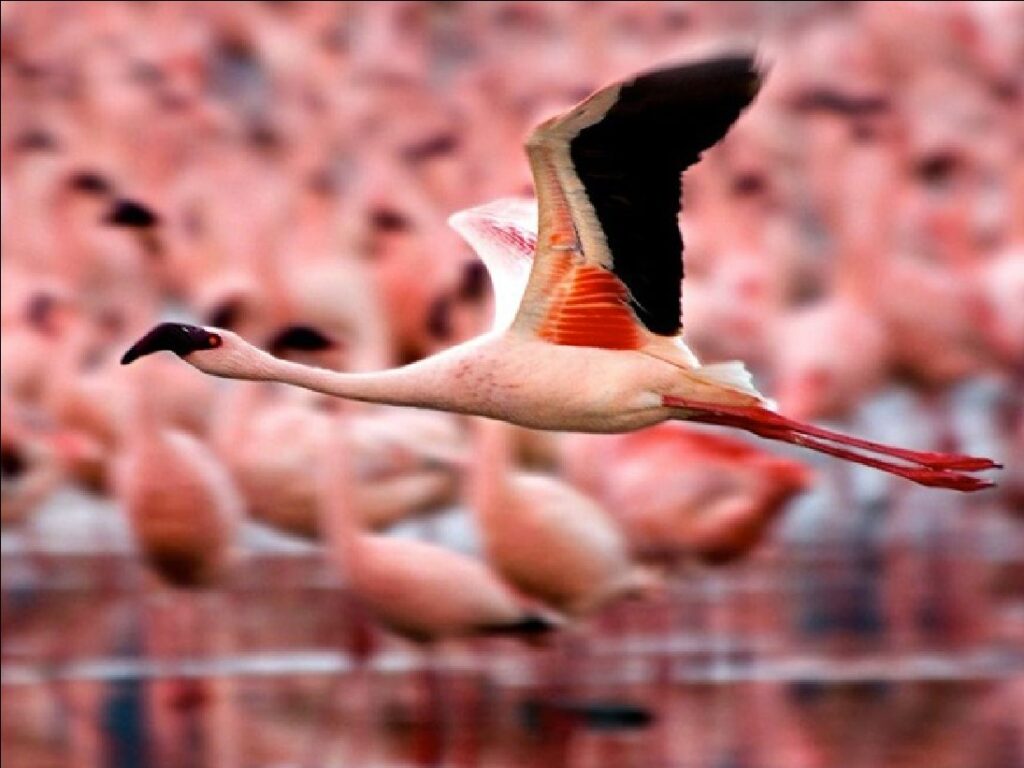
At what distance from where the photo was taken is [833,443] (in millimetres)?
5836

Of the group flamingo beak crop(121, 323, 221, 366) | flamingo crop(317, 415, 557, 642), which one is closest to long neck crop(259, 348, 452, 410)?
flamingo beak crop(121, 323, 221, 366)

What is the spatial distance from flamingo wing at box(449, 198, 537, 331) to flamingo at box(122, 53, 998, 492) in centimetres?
17

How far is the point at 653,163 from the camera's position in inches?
208

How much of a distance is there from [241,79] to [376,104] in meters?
5.17

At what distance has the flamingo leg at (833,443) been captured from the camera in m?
5.72

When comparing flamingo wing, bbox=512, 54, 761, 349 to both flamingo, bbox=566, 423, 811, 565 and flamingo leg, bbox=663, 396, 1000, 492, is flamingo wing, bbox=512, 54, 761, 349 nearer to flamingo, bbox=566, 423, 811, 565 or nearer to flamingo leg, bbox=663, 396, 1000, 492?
flamingo leg, bbox=663, 396, 1000, 492

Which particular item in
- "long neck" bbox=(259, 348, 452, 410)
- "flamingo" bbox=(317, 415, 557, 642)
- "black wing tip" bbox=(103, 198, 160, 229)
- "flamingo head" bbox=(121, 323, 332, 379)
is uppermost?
"black wing tip" bbox=(103, 198, 160, 229)

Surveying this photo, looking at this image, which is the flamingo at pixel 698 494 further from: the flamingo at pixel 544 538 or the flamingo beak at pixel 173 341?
the flamingo beak at pixel 173 341

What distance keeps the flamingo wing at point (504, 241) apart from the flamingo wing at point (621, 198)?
35cm

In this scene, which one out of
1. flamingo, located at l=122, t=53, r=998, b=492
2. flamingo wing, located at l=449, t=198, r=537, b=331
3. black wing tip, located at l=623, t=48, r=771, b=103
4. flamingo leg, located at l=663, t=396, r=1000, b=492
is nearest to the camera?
black wing tip, located at l=623, t=48, r=771, b=103

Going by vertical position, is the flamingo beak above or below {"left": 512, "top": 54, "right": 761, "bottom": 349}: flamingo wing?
below

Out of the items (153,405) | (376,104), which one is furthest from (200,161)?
(153,405)

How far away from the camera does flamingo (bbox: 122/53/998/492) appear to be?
524 centimetres

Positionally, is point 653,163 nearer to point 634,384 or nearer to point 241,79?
point 634,384
